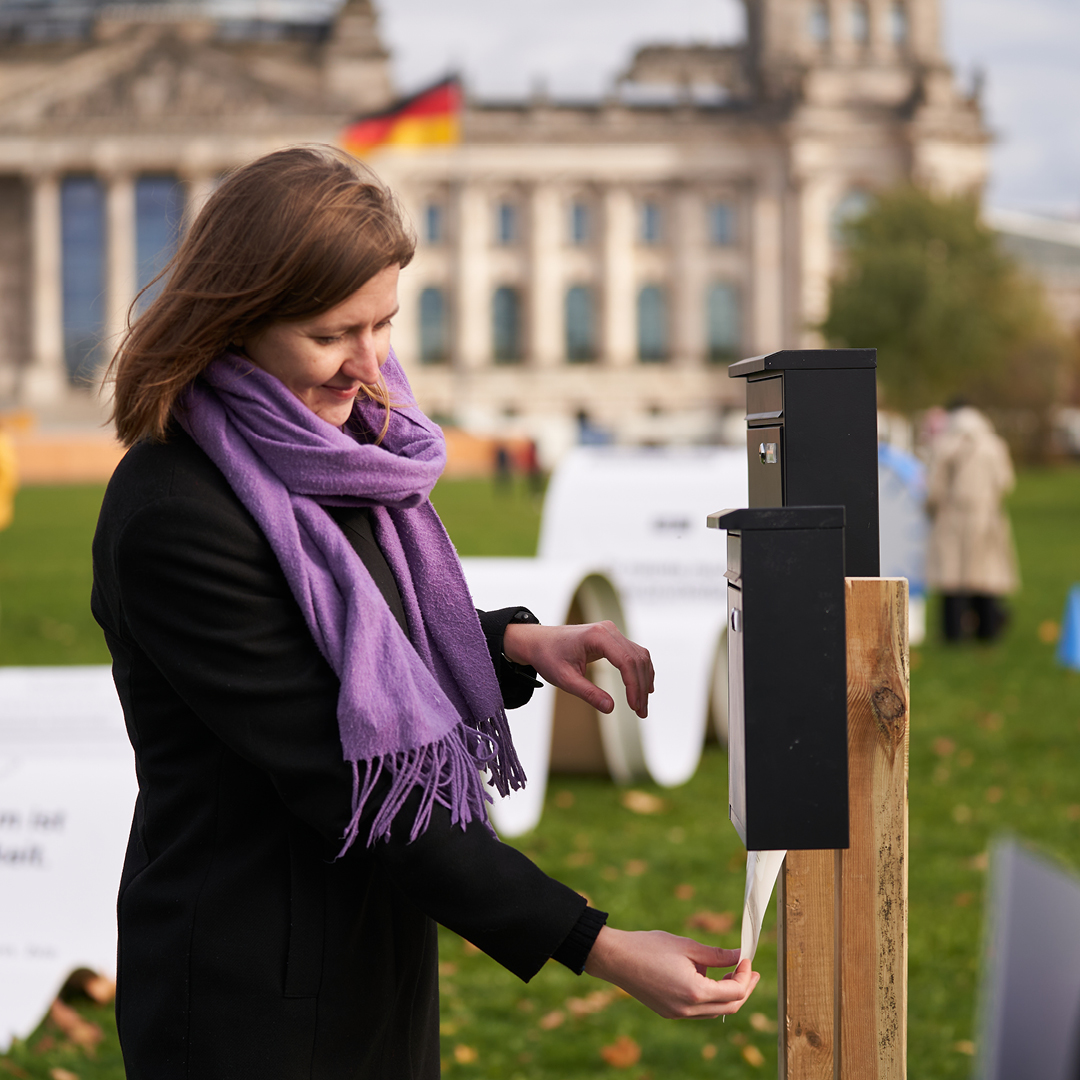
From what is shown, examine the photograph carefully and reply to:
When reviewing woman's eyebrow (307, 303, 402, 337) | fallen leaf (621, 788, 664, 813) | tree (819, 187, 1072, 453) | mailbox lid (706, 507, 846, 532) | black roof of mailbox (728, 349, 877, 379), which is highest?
tree (819, 187, 1072, 453)

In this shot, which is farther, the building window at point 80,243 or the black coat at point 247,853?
the building window at point 80,243

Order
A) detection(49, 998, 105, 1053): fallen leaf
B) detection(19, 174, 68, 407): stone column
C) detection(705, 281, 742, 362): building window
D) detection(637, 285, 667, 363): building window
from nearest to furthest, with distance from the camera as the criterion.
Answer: detection(49, 998, 105, 1053): fallen leaf, detection(19, 174, 68, 407): stone column, detection(637, 285, 667, 363): building window, detection(705, 281, 742, 362): building window

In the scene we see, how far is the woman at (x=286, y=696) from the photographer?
1.71m

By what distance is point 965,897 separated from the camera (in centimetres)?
520

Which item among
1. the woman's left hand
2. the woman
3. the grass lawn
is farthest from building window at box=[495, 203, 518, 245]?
the woman

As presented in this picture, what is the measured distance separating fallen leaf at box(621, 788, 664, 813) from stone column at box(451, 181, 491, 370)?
203 feet

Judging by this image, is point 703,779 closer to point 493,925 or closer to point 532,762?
point 532,762

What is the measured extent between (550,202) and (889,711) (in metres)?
69.6

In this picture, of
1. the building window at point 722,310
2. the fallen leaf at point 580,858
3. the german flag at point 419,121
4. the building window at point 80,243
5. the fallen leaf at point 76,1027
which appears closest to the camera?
the fallen leaf at point 76,1027

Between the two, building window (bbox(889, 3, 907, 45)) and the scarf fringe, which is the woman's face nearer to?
the scarf fringe

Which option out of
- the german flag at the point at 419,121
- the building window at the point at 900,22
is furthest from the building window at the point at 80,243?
the building window at the point at 900,22

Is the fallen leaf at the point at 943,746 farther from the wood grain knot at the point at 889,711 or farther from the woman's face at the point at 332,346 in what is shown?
the woman's face at the point at 332,346

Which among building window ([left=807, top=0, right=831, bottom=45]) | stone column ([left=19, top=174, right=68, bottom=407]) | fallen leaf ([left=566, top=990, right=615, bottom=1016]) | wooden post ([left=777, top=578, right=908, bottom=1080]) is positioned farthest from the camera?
building window ([left=807, top=0, right=831, bottom=45])

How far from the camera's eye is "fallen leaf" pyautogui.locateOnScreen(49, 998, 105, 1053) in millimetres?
4074
